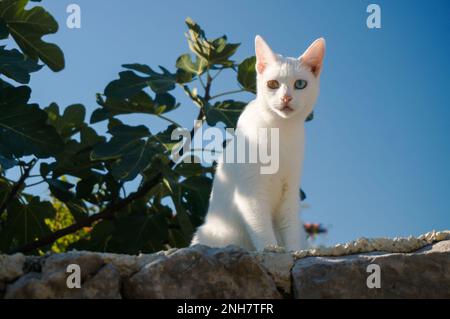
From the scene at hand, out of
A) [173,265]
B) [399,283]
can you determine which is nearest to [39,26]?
[173,265]

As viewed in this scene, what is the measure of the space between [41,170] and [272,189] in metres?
1.94

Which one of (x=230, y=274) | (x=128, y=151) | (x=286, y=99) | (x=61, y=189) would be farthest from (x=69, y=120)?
(x=230, y=274)

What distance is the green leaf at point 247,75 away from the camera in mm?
4723

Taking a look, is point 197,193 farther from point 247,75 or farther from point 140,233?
point 247,75

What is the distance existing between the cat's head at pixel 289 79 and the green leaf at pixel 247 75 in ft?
3.94

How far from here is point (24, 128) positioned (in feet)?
13.7

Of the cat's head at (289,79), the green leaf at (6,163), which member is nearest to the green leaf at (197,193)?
the green leaf at (6,163)

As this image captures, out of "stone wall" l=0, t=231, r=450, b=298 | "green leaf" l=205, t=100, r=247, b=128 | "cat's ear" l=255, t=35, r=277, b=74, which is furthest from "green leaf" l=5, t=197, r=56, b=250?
"stone wall" l=0, t=231, r=450, b=298

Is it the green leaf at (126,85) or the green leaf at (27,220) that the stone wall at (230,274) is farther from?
the green leaf at (27,220)

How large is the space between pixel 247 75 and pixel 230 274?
7.90 ft

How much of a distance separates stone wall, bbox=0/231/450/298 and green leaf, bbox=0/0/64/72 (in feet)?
8.25

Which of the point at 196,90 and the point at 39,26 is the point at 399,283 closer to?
the point at 196,90
